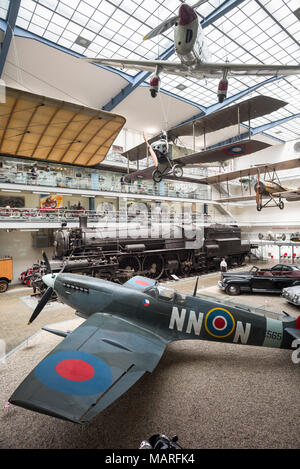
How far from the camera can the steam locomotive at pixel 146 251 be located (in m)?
10.3

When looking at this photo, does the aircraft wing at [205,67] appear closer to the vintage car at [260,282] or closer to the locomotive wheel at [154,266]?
the vintage car at [260,282]

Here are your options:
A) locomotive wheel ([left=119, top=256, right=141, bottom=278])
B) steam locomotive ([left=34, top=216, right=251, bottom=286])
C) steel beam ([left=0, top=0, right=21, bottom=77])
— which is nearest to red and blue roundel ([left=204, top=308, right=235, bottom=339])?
steam locomotive ([left=34, top=216, right=251, bottom=286])

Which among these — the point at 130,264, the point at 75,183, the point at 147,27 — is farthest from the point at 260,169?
the point at 75,183

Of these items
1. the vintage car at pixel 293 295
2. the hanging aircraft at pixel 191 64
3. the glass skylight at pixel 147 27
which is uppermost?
the glass skylight at pixel 147 27

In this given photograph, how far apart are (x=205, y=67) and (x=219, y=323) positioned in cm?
797

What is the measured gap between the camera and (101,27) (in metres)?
12.8

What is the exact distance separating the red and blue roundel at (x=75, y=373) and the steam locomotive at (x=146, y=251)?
5797mm

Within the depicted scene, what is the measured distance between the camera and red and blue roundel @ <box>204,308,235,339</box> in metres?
4.49

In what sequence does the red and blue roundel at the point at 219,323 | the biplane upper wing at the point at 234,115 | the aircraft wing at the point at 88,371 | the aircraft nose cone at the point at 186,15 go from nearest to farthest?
1. the aircraft wing at the point at 88,371
2. the red and blue roundel at the point at 219,323
3. the aircraft nose cone at the point at 186,15
4. the biplane upper wing at the point at 234,115

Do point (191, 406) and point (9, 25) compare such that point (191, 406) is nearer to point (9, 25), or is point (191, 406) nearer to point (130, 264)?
point (130, 264)

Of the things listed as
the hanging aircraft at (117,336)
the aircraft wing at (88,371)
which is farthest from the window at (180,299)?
the aircraft wing at (88,371)

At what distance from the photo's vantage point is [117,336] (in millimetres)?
3902

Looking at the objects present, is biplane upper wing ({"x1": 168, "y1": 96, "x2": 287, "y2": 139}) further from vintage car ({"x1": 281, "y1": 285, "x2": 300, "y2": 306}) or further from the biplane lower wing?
vintage car ({"x1": 281, "y1": 285, "x2": 300, "y2": 306})
